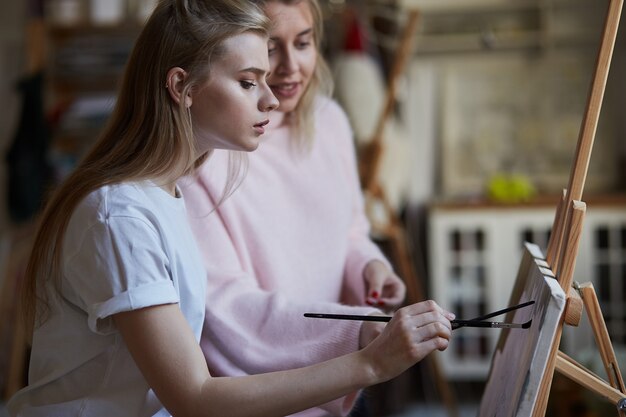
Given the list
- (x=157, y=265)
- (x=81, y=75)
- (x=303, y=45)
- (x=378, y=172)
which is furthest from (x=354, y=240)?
(x=81, y=75)

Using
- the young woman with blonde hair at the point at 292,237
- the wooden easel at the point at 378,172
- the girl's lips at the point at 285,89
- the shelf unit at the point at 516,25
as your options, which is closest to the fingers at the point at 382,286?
the young woman with blonde hair at the point at 292,237

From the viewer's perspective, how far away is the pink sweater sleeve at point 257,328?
4.43 ft

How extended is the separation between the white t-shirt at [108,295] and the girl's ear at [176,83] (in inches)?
4.6

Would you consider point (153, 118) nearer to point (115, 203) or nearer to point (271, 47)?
point (115, 203)

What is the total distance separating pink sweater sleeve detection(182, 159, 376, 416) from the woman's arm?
8.2 inches

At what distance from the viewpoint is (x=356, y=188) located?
1788 mm

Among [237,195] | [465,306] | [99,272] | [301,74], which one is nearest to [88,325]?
[99,272]

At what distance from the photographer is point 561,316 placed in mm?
1084

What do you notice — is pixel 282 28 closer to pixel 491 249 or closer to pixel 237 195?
pixel 237 195

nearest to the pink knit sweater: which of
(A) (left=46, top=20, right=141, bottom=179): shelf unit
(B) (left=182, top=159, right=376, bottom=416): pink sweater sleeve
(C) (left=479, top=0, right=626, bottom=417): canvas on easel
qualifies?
(B) (left=182, top=159, right=376, bottom=416): pink sweater sleeve

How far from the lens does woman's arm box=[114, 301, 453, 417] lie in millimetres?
1085

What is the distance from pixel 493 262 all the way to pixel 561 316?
2442mm

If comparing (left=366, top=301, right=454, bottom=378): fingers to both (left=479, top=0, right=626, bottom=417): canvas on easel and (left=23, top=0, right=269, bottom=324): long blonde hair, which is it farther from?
(left=23, top=0, right=269, bottom=324): long blonde hair

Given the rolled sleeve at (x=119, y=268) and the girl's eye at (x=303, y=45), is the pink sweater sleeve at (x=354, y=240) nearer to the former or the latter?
the girl's eye at (x=303, y=45)
